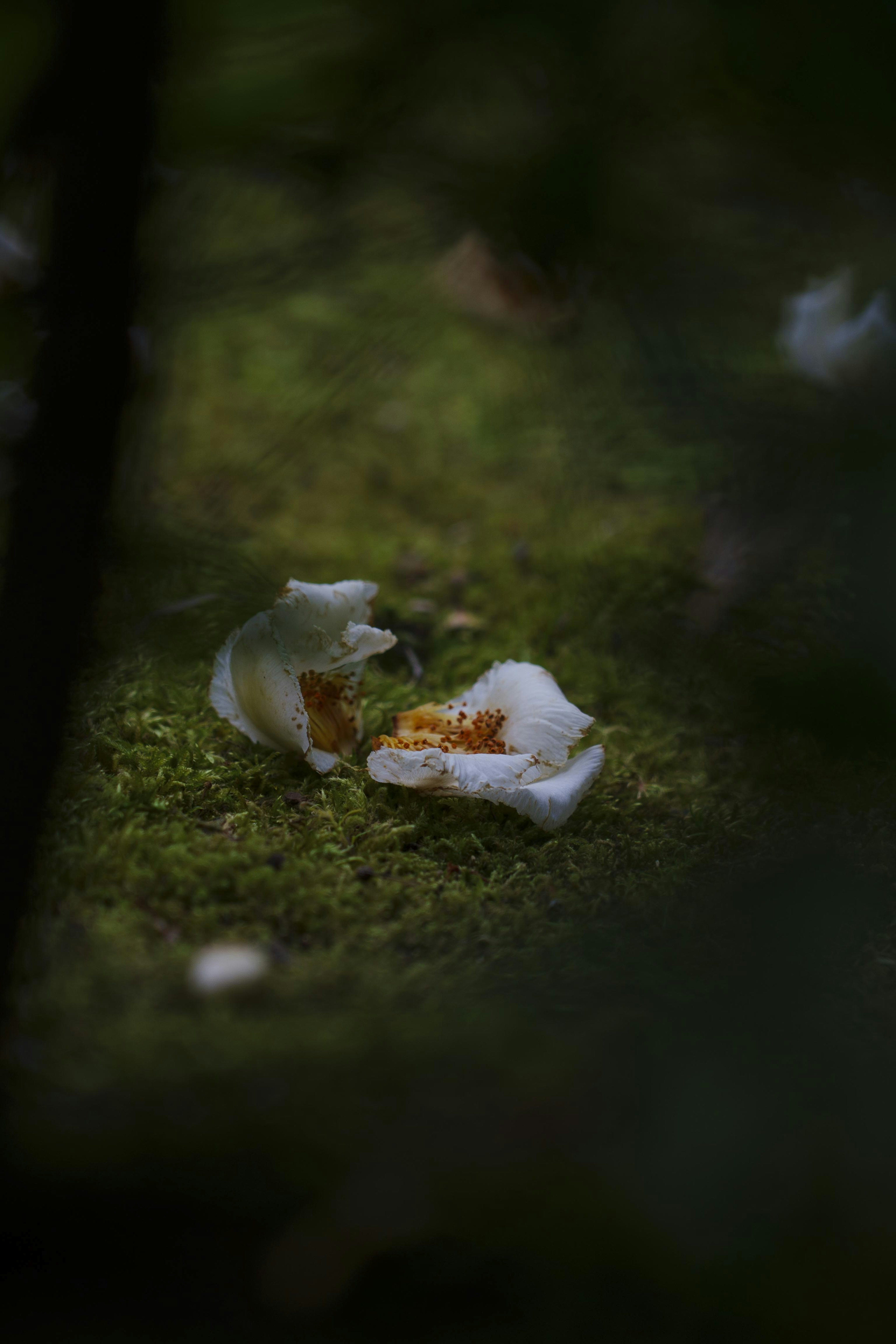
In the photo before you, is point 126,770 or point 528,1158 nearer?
point 528,1158

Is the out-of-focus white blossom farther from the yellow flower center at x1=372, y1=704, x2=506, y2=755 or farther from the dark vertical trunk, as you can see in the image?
the yellow flower center at x1=372, y1=704, x2=506, y2=755

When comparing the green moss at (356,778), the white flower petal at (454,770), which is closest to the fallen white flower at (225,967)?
the green moss at (356,778)

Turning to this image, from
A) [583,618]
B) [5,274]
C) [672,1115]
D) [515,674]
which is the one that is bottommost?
[583,618]

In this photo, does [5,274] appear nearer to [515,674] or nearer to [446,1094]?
[515,674]

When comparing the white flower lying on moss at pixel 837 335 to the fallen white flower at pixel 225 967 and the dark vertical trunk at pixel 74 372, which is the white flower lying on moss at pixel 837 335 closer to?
the dark vertical trunk at pixel 74 372

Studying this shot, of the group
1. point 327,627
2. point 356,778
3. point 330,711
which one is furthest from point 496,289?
point 356,778

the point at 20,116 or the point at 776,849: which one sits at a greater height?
the point at 20,116

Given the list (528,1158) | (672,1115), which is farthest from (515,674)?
(672,1115)
